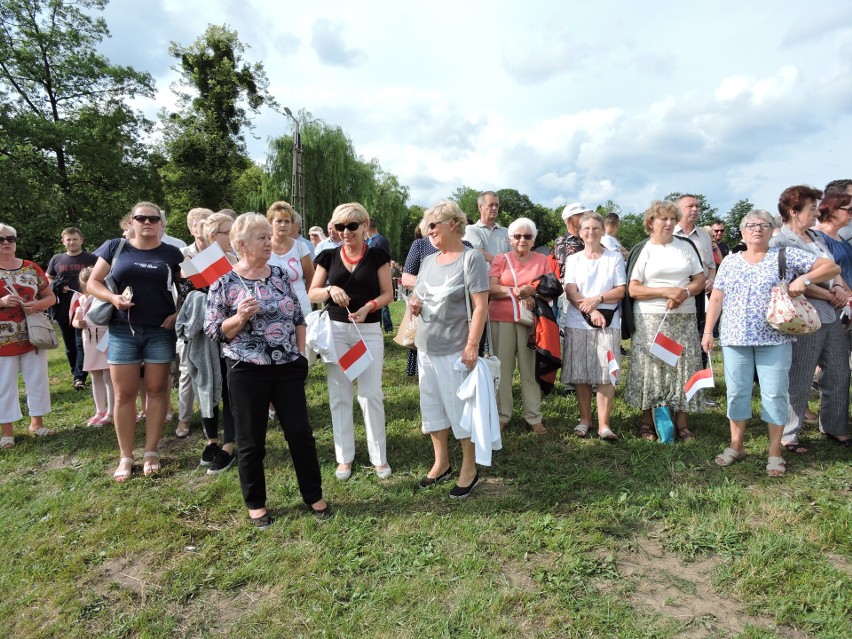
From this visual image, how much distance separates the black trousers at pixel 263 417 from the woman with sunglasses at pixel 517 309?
2.04m

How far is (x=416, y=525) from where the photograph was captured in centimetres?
341

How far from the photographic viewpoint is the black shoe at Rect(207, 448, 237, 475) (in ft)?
14.3

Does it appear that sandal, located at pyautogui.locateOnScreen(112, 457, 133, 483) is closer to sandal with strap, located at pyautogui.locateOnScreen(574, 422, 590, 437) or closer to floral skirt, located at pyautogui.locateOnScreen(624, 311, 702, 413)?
sandal with strap, located at pyautogui.locateOnScreen(574, 422, 590, 437)

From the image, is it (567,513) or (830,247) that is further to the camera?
(830,247)

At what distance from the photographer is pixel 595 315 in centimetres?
471

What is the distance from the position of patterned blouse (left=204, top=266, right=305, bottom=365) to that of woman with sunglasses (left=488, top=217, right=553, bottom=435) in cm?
202

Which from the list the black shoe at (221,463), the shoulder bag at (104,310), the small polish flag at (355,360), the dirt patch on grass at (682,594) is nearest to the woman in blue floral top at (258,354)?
the small polish flag at (355,360)

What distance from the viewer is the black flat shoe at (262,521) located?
345cm

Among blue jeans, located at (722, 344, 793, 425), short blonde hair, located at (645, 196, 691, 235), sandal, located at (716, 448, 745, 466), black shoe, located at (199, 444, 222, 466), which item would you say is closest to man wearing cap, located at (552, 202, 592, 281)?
short blonde hair, located at (645, 196, 691, 235)

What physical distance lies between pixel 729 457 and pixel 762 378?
2.28 ft

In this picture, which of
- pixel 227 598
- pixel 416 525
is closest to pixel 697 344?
pixel 416 525

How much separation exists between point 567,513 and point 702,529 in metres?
0.82

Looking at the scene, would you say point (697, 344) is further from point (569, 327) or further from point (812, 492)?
point (812, 492)

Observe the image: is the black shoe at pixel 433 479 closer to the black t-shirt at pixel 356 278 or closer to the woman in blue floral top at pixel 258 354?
Answer: the woman in blue floral top at pixel 258 354
